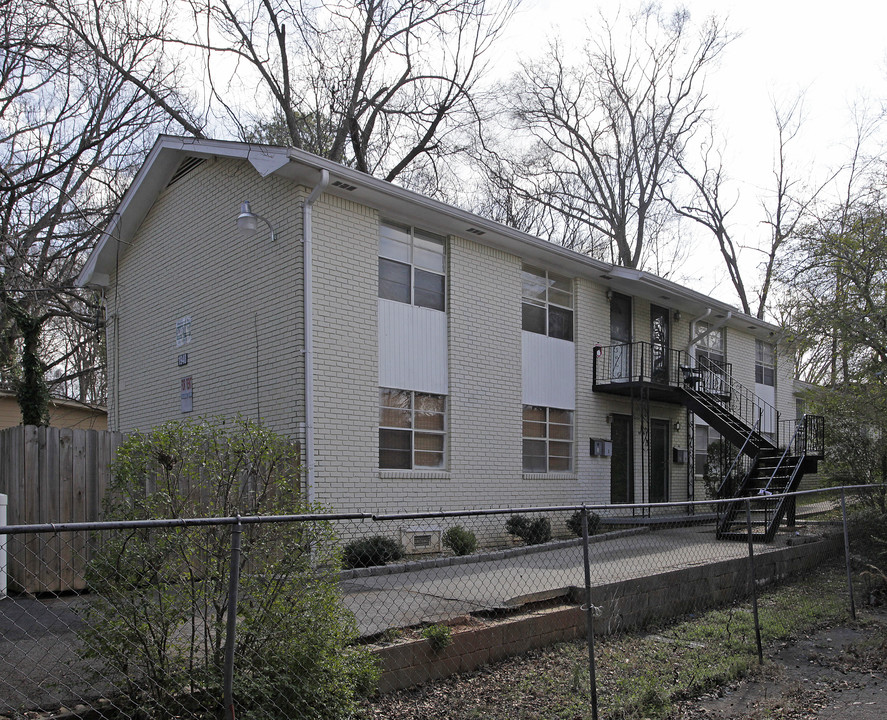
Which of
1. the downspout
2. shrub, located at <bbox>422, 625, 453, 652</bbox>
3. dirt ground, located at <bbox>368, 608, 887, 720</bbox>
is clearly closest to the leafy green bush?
dirt ground, located at <bbox>368, 608, 887, 720</bbox>

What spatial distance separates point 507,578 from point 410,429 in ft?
15.6

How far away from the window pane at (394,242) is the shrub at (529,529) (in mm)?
4852

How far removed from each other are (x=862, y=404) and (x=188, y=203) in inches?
465

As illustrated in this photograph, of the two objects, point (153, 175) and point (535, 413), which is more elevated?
point (153, 175)

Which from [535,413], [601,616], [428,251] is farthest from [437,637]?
[535,413]

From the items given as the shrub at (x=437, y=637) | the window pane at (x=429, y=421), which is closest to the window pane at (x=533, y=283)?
the window pane at (x=429, y=421)

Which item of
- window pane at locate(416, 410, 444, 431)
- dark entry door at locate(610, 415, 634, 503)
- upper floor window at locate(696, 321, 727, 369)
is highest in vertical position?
upper floor window at locate(696, 321, 727, 369)

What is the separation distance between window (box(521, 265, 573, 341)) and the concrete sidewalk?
5.60 metres

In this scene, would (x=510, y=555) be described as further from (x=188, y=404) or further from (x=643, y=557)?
(x=188, y=404)

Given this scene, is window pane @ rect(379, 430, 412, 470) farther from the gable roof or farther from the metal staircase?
the metal staircase

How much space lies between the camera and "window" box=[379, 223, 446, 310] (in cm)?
1250

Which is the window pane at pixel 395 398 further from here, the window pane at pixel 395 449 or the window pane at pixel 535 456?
the window pane at pixel 535 456

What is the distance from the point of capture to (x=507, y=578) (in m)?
7.95

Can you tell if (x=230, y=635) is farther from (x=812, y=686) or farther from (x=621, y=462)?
(x=621, y=462)
